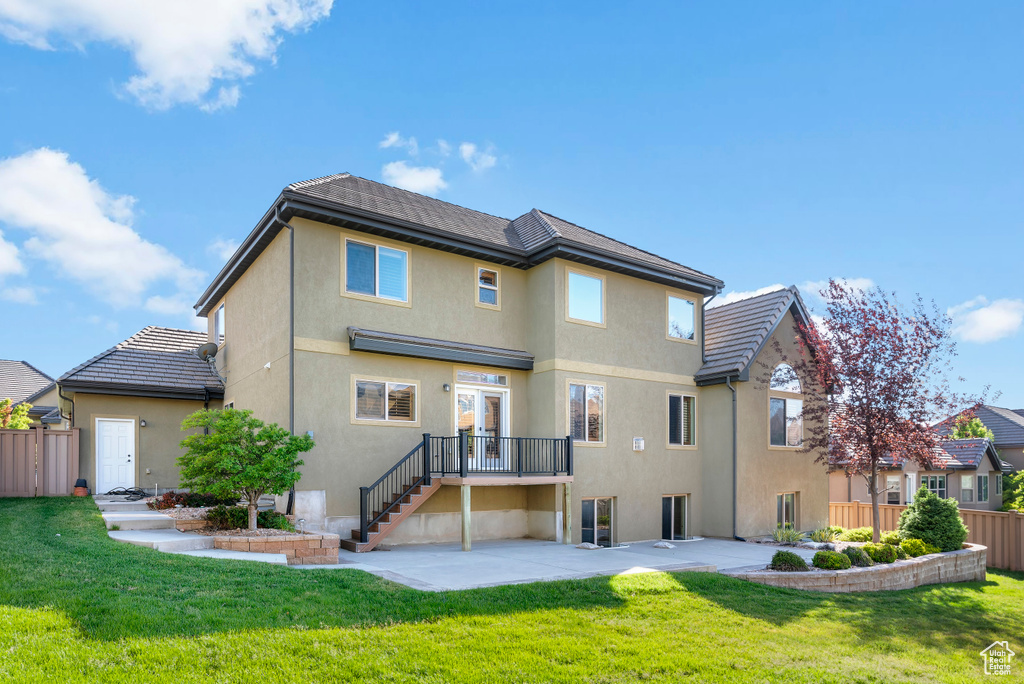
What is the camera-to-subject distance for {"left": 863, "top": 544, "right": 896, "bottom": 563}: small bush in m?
13.9

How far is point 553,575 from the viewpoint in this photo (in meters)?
10.1

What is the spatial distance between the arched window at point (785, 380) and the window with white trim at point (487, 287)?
25.7 ft

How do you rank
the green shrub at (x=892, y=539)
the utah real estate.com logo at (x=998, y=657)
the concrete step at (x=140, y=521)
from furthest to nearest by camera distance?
1. the green shrub at (x=892, y=539)
2. the concrete step at (x=140, y=521)
3. the utah real estate.com logo at (x=998, y=657)

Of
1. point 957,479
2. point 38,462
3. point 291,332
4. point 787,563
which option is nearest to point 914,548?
point 787,563

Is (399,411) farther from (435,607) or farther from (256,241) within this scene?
(435,607)

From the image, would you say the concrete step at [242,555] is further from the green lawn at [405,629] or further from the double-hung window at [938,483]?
the double-hung window at [938,483]

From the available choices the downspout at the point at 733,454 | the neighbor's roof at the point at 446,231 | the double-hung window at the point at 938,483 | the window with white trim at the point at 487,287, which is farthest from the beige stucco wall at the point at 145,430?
the double-hung window at the point at 938,483

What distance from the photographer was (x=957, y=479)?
31.5 metres

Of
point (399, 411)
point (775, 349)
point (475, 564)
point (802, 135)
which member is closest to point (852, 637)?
point (475, 564)

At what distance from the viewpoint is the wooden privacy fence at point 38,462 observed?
50.4 ft

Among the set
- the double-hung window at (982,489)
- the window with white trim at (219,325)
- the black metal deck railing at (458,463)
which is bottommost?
the double-hung window at (982,489)

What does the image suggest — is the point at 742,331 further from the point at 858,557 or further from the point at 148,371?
the point at 148,371

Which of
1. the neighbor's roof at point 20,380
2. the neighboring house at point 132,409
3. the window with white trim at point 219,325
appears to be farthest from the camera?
the neighbor's roof at point 20,380

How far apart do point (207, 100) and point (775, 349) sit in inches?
626
